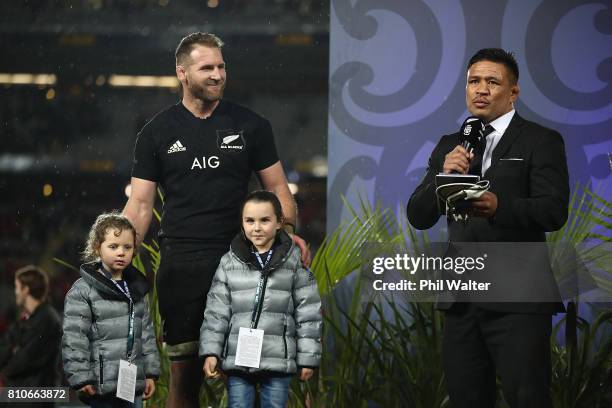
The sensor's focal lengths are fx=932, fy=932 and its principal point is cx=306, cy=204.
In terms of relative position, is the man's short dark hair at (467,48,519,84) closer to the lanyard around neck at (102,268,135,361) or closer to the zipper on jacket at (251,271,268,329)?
the zipper on jacket at (251,271,268,329)

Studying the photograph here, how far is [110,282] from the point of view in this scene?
348cm

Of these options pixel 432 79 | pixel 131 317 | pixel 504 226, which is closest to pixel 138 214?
pixel 131 317

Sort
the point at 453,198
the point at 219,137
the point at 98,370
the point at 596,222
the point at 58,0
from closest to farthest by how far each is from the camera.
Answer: the point at 453,198 < the point at 98,370 < the point at 219,137 < the point at 596,222 < the point at 58,0

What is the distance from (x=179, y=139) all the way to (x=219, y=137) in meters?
0.16

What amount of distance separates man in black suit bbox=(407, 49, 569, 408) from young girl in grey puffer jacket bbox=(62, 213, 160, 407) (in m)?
1.16

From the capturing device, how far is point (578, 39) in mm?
4539

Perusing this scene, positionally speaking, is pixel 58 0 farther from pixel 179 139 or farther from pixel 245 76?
pixel 179 139

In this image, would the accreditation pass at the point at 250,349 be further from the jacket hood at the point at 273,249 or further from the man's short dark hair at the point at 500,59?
the man's short dark hair at the point at 500,59

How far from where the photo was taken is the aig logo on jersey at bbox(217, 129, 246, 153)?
372cm

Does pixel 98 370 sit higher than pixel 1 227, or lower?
lower

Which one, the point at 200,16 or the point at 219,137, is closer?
the point at 219,137

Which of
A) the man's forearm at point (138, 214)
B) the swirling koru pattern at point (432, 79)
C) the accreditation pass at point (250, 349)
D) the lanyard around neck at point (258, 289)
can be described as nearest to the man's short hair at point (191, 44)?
the man's forearm at point (138, 214)

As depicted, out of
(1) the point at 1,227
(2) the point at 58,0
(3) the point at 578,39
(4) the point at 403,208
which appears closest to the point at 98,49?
(2) the point at 58,0

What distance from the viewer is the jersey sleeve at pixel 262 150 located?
3.81 m
